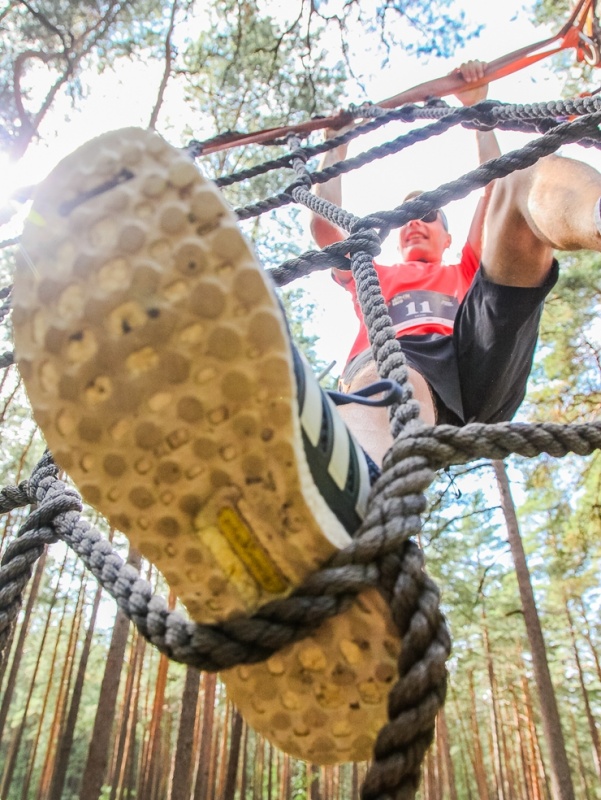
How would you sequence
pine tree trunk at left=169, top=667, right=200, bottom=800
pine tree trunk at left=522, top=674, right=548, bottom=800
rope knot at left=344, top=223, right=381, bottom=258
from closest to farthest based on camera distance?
1. rope knot at left=344, top=223, right=381, bottom=258
2. pine tree trunk at left=169, top=667, right=200, bottom=800
3. pine tree trunk at left=522, top=674, right=548, bottom=800

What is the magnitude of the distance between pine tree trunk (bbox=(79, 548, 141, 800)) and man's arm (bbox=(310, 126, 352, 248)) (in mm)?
3139

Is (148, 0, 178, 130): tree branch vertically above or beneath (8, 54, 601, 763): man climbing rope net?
above

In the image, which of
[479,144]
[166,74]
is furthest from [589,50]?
[166,74]

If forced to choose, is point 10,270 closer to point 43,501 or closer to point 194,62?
point 194,62

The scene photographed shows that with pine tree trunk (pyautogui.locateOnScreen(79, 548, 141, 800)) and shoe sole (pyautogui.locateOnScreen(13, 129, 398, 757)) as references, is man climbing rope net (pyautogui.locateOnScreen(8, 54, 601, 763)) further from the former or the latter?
pine tree trunk (pyautogui.locateOnScreen(79, 548, 141, 800))

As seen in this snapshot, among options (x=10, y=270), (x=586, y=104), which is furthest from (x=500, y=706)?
(x=586, y=104)

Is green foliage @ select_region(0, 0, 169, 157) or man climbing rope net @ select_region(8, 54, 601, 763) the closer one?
man climbing rope net @ select_region(8, 54, 601, 763)

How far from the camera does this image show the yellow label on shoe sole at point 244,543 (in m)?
0.41

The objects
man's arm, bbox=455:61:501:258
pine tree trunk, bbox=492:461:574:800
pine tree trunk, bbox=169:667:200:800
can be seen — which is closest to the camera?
man's arm, bbox=455:61:501:258

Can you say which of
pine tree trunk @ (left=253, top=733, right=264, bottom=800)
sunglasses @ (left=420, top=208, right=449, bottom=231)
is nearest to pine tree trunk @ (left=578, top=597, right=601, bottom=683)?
pine tree trunk @ (left=253, top=733, right=264, bottom=800)

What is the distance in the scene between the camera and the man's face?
1.75 m

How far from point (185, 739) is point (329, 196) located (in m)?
3.65

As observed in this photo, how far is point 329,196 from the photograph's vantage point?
2.07 m

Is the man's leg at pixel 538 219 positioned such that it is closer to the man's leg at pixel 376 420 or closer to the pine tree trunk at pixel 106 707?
the man's leg at pixel 376 420
